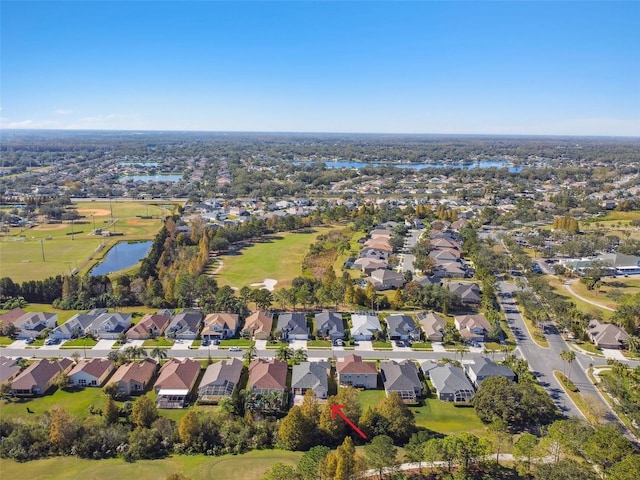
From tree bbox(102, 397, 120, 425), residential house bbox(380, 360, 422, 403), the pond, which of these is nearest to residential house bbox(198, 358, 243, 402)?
tree bbox(102, 397, 120, 425)

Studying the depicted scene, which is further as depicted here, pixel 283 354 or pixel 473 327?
pixel 473 327

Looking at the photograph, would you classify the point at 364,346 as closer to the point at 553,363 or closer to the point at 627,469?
the point at 553,363

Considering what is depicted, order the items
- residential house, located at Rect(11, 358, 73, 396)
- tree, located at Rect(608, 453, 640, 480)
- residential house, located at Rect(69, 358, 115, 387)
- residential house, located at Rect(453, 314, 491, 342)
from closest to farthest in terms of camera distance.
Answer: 1. tree, located at Rect(608, 453, 640, 480)
2. residential house, located at Rect(11, 358, 73, 396)
3. residential house, located at Rect(69, 358, 115, 387)
4. residential house, located at Rect(453, 314, 491, 342)

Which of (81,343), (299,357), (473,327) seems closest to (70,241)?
(81,343)

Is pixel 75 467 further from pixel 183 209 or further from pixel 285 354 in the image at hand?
pixel 183 209

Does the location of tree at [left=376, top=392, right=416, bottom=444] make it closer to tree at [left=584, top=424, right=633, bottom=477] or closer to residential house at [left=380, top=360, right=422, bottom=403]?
residential house at [left=380, top=360, right=422, bottom=403]

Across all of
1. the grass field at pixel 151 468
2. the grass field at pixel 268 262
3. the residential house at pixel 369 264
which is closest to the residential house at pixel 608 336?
the residential house at pixel 369 264
